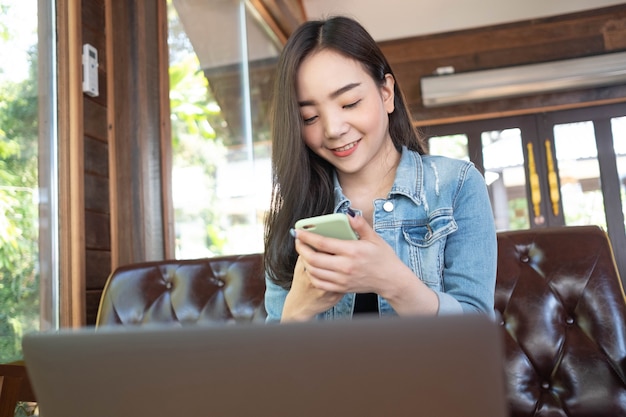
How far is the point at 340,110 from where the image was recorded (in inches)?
38.1

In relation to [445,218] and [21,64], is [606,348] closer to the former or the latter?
[445,218]

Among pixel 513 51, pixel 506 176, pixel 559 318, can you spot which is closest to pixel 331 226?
pixel 559 318

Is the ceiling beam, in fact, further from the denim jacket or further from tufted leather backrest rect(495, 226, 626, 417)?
the denim jacket

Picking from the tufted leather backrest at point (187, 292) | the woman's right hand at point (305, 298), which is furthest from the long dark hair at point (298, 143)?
the tufted leather backrest at point (187, 292)

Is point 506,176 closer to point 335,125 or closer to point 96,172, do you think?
point 96,172

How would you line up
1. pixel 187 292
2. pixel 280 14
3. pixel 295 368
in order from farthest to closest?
pixel 280 14
pixel 187 292
pixel 295 368

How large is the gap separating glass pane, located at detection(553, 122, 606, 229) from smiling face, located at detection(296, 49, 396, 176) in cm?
396

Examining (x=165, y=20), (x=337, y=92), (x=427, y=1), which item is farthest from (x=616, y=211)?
(x=337, y=92)

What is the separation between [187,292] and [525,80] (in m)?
3.64

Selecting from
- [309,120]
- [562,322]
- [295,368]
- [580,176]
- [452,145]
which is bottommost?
[562,322]

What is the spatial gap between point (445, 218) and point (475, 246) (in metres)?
0.07

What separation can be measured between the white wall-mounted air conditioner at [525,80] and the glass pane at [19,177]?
11.5 ft

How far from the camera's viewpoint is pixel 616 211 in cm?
438

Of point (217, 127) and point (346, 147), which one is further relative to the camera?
point (217, 127)
